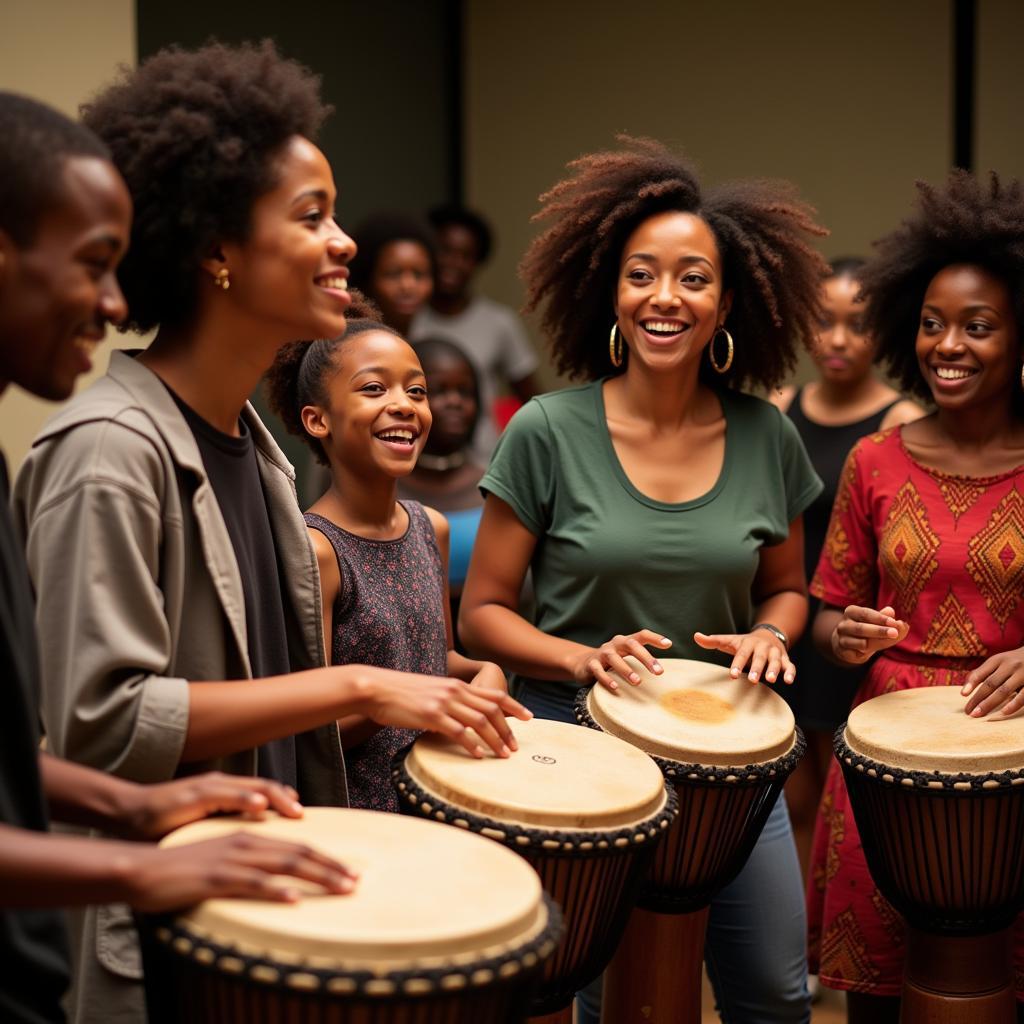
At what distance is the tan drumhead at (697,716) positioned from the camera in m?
2.29

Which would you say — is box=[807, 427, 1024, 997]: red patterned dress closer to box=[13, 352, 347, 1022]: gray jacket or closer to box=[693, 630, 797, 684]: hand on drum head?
box=[693, 630, 797, 684]: hand on drum head

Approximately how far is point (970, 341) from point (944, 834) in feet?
3.40

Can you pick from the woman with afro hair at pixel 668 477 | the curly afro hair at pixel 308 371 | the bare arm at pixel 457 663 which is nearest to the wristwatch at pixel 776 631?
the woman with afro hair at pixel 668 477

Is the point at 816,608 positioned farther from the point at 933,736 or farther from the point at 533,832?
the point at 533,832

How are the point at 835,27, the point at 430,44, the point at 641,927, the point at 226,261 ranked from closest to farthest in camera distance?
the point at 226,261
the point at 641,927
the point at 835,27
the point at 430,44

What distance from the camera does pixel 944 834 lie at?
95.1 inches

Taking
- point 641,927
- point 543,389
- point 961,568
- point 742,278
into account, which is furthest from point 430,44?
point 641,927

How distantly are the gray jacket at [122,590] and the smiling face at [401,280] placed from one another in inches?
137

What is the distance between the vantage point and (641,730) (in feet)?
7.60

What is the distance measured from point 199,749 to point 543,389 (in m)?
5.77

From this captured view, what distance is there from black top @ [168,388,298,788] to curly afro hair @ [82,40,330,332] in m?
0.16

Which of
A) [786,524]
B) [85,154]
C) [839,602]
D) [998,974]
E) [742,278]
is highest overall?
[85,154]

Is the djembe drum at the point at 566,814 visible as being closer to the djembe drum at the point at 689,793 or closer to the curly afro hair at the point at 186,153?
the djembe drum at the point at 689,793

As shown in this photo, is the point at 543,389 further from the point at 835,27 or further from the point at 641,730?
the point at 641,730
